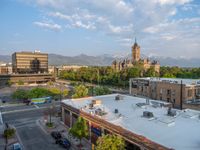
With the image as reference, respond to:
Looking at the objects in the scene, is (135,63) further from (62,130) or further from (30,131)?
(30,131)

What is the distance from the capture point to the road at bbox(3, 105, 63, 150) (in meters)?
32.1

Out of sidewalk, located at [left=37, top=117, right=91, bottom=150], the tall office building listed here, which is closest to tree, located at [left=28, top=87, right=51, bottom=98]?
sidewalk, located at [left=37, top=117, right=91, bottom=150]

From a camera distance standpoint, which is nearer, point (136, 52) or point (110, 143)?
point (110, 143)

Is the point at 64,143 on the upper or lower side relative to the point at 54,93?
lower

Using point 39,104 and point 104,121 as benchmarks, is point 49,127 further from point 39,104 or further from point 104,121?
point 39,104

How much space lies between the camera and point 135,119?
28016 millimetres

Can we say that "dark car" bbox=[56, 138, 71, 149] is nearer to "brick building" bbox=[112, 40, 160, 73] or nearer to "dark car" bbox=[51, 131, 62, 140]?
"dark car" bbox=[51, 131, 62, 140]

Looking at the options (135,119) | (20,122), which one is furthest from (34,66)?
(135,119)

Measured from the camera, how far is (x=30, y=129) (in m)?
40.1

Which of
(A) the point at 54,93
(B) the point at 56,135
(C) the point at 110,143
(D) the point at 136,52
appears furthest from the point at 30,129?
(D) the point at 136,52

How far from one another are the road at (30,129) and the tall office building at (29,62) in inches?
4322

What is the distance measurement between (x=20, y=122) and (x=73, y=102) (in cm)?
1374

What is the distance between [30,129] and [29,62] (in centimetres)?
13548

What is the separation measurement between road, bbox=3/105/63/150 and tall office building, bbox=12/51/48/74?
110 m
